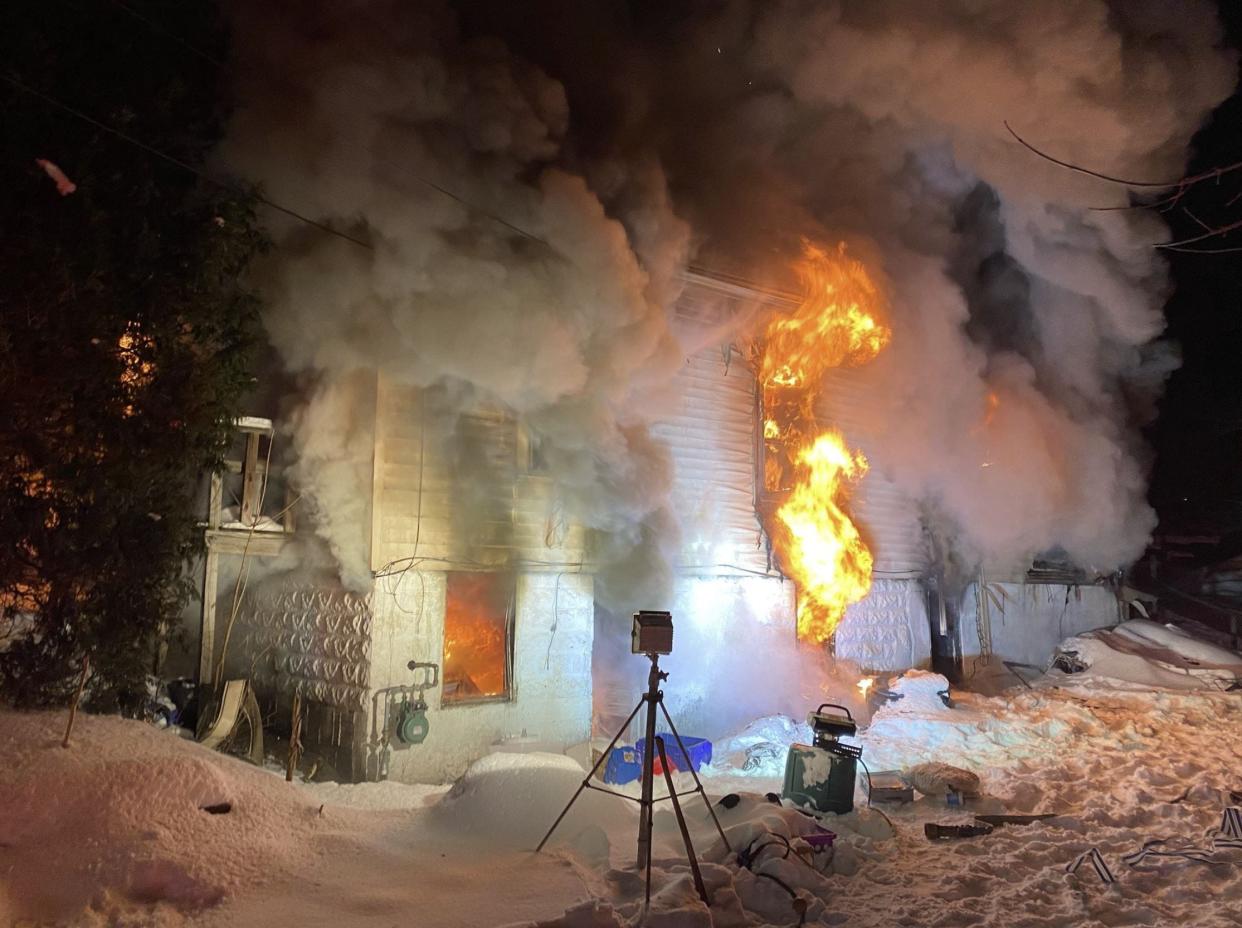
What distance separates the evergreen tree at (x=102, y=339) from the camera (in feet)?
24.7

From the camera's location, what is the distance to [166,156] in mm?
8109

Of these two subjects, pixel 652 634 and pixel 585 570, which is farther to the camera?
pixel 585 570

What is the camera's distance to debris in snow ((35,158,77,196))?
25.6 feet

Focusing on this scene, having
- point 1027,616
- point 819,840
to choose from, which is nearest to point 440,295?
point 819,840

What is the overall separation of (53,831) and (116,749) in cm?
147

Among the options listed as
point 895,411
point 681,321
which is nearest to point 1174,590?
point 895,411

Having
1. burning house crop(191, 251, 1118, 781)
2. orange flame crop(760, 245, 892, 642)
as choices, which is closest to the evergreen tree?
burning house crop(191, 251, 1118, 781)

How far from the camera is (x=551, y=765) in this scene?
8.26 m

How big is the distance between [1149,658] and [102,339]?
71.3 feet

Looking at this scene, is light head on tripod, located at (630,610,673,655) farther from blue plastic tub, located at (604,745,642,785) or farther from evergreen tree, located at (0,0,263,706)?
evergreen tree, located at (0,0,263,706)

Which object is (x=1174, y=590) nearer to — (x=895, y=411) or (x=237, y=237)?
(x=895, y=411)

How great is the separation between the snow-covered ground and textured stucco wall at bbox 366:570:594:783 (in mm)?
933

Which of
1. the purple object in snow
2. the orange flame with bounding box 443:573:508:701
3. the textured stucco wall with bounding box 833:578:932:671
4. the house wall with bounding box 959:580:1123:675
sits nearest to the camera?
the purple object in snow

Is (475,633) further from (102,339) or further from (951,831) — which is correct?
(951,831)
